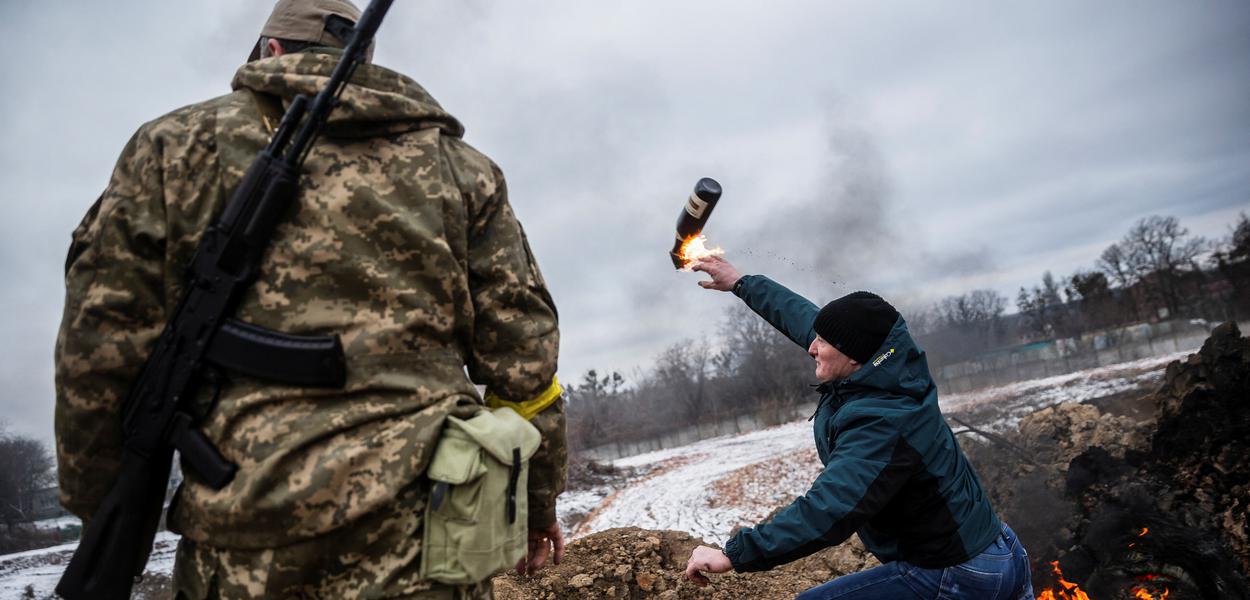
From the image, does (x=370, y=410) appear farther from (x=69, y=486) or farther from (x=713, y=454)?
(x=713, y=454)

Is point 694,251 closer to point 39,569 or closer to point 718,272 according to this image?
point 718,272

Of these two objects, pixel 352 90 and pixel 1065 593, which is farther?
pixel 1065 593

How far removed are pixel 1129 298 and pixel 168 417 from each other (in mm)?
60868

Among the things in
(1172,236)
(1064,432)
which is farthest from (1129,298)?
(1064,432)

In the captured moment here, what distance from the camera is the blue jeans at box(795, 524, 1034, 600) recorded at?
2.58 m

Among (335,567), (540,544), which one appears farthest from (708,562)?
(335,567)

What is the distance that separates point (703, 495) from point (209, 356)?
410 inches

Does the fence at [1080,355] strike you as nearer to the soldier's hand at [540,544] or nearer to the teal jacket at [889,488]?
the teal jacket at [889,488]

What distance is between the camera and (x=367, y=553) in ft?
5.42

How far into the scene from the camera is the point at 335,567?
5.36 ft

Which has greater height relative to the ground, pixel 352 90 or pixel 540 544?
pixel 352 90

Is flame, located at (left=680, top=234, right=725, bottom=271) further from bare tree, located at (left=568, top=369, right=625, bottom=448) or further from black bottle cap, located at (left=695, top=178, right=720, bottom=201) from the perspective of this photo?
bare tree, located at (left=568, top=369, right=625, bottom=448)

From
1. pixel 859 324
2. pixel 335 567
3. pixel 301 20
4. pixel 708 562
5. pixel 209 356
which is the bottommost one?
pixel 708 562

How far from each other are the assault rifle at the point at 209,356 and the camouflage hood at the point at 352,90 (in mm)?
59
